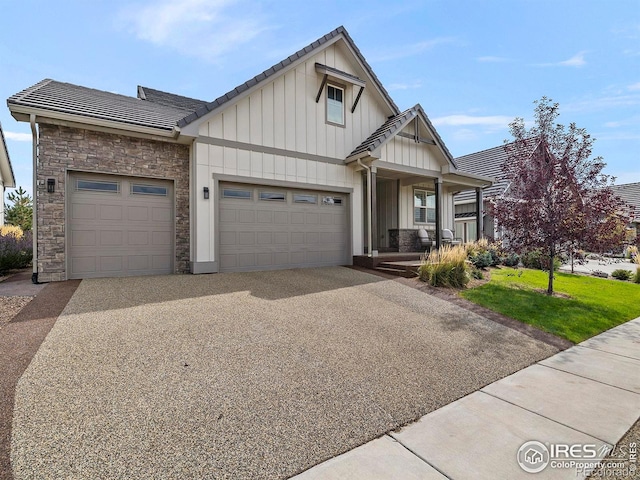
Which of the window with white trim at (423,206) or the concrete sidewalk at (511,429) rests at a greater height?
the window with white trim at (423,206)

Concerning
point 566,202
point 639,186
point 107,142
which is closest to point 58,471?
point 107,142

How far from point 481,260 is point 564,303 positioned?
12.2 feet

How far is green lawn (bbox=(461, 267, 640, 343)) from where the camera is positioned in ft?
19.7

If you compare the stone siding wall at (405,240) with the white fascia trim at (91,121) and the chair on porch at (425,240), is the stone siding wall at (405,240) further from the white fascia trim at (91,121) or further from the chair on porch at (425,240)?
the white fascia trim at (91,121)

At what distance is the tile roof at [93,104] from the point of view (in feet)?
24.0

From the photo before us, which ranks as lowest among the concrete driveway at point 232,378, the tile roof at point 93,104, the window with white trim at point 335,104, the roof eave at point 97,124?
the concrete driveway at point 232,378

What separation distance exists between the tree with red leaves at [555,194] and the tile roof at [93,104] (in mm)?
9140

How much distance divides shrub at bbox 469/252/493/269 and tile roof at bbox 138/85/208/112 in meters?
11.9

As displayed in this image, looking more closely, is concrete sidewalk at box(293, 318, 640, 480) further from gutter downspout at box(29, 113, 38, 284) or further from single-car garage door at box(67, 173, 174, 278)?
gutter downspout at box(29, 113, 38, 284)

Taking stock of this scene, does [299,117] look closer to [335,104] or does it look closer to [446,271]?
[335,104]

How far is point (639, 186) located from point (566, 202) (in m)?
35.1

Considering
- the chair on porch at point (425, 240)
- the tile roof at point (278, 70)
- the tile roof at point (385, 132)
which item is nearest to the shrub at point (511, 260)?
the chair on porch at point (425, 240)

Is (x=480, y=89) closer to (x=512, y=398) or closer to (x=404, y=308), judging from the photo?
(x=404, y=308)

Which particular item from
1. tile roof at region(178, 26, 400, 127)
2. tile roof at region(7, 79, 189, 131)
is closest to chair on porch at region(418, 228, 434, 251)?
tile roof at region(178, 26, 400, 127)
